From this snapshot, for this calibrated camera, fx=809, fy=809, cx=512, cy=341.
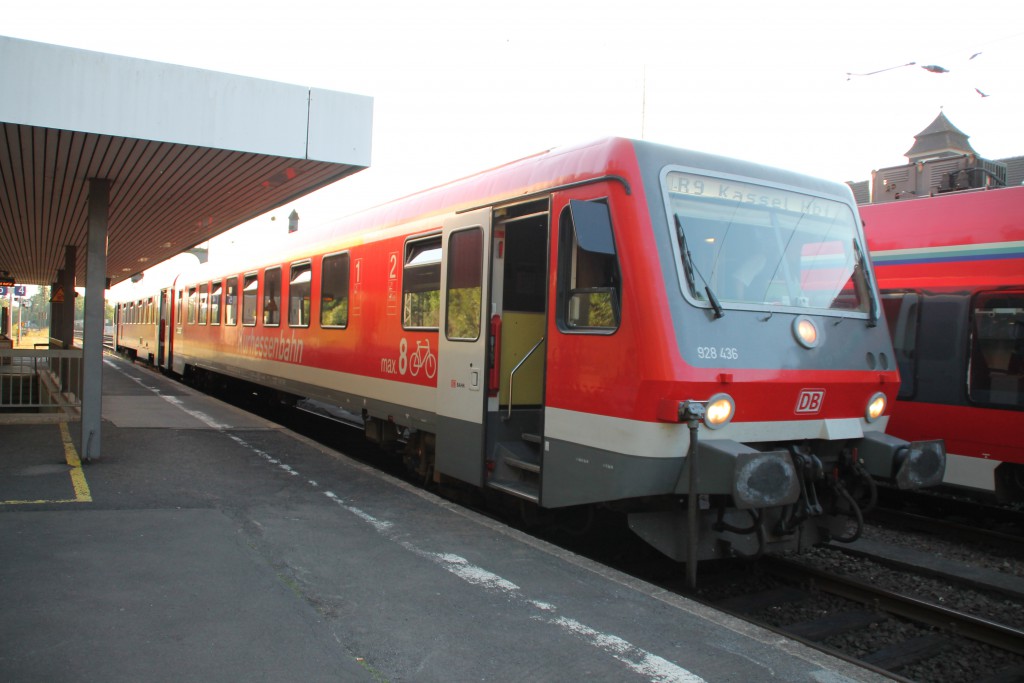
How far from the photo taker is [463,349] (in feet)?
23.2

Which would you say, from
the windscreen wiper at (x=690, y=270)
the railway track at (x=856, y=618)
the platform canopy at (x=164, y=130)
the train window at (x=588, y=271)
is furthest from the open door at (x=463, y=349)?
the windscreen wiper at (x=690, y=270)

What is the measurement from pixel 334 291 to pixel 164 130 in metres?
3.34

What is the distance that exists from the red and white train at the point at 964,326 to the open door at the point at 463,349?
191 inches

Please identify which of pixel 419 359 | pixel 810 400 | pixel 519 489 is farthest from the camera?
pixel 419 359

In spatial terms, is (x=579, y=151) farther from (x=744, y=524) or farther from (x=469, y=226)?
(x=744, y=524)

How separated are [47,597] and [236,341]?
1044 cm

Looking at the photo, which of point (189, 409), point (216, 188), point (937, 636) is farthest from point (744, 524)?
point (189, 409)

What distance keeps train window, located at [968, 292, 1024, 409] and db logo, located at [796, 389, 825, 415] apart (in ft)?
10.5

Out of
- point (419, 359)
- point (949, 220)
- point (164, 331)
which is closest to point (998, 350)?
point (949, 220)

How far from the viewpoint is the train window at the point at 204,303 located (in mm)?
17139

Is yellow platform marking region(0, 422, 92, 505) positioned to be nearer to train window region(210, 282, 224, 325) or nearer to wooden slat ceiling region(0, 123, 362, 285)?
wooden slat ceiling region(0, 123, 362, 285)

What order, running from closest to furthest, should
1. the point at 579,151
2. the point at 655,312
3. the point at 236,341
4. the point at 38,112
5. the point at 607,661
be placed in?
the point at 607,661 → the point at 655,312 → the point at 579,151 → the point at 38,112 → the point at 236,341

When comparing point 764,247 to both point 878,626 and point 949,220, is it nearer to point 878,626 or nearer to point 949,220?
point 878,626

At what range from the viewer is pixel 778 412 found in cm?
554
